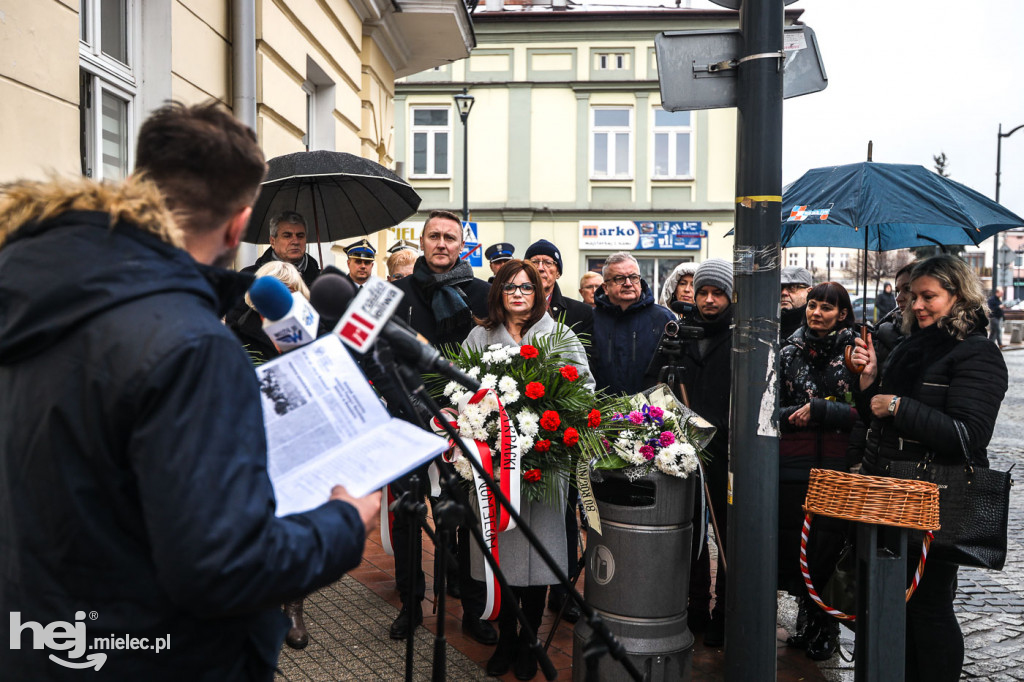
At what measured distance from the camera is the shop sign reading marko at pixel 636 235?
24.9 meters

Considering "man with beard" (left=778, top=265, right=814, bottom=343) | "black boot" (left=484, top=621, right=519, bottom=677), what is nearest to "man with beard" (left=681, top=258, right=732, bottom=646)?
"black boot" (left=484, top=621, right=519, bottom=677)

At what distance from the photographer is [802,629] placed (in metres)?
4.54

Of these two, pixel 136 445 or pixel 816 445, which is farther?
pixel 816 445

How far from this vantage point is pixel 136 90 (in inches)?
217

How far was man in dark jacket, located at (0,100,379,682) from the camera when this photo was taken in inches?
52.7

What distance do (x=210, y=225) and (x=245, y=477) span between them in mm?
498

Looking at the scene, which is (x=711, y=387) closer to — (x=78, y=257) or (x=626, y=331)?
(x=626, y=331)

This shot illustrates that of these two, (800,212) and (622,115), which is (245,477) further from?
(622,115)

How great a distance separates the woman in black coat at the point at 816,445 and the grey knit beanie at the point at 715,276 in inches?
19.3

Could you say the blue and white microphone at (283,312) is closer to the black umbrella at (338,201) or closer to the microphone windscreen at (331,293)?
the microphone windscreen at (331,293)

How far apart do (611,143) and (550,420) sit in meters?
22.6

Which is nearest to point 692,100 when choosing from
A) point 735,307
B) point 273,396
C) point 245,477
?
point 735,307

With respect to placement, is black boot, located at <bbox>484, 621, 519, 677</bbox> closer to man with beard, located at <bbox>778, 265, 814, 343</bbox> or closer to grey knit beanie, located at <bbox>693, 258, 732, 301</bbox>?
grey knit beanie, located at <bbox>693, 258, 732, 301</bbox>

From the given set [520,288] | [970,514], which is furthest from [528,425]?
[970,514]
